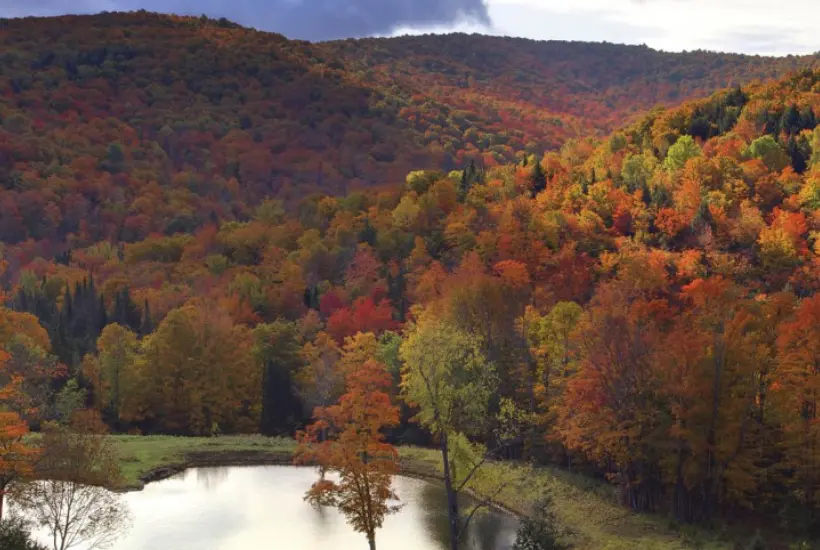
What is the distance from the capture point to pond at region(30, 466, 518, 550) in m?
55.2

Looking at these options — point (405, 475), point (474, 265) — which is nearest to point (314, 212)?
point (474, 265)

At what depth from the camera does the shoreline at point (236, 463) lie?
233ft

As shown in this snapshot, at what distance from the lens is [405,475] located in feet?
238

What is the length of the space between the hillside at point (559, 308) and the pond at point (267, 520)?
22.0 feet

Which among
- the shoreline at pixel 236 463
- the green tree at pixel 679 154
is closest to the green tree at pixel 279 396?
the shoreline at pixel 236 463

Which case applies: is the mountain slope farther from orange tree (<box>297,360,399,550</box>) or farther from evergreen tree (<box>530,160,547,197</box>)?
orange tree (<box>297,360,399,550</box>)

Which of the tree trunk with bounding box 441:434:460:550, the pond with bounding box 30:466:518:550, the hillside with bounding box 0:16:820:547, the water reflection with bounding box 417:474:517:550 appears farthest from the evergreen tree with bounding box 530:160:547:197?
the tree trunk with bounding box 441:434:460:550

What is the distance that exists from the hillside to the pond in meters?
6.69

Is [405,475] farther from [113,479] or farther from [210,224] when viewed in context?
[210,224]

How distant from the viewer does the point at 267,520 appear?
6047 centimetres

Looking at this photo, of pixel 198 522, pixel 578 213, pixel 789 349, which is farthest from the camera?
pixel 578 213

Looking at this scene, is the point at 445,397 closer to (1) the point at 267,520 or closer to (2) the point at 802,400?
(1) the point at 267,520

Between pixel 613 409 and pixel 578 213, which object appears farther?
pixel 578 213

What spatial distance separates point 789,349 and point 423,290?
5159 centimetres
